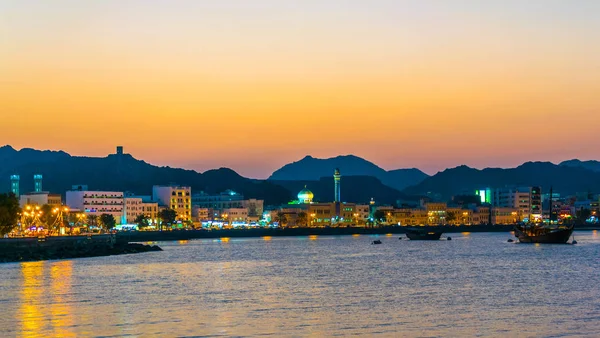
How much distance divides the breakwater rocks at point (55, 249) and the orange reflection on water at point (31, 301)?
48.3 ft

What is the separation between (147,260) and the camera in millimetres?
87438

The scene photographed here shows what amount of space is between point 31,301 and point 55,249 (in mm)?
50311

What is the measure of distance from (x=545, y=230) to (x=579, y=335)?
107 metres

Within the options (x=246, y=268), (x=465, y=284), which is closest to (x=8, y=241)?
(x=246, y=268)

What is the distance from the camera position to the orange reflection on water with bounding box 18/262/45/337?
1406 inches

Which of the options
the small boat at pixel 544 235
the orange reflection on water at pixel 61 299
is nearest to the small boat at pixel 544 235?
the small boat at pixel 544 235

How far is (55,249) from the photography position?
94875 mm

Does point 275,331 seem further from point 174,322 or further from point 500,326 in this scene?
point 500,326

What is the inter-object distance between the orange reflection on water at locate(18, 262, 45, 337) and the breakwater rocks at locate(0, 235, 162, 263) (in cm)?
1472

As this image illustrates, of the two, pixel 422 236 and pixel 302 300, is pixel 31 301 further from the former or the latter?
pixel 422 236

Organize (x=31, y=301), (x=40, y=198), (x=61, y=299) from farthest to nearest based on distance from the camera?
(x=40, y=198), (x=61, y=299), (x=31, y=301)

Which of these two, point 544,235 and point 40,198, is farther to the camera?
point 40,198

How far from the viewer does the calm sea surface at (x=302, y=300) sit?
116 feet

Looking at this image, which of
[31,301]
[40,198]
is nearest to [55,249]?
[31,301]
